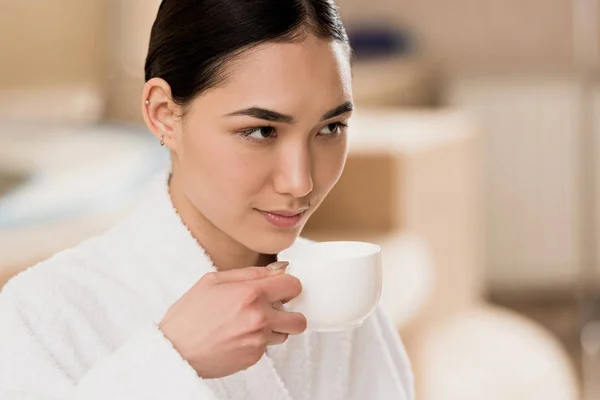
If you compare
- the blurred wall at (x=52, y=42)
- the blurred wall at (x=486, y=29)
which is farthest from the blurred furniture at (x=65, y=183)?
the blurred wall at (x=486, y=29)

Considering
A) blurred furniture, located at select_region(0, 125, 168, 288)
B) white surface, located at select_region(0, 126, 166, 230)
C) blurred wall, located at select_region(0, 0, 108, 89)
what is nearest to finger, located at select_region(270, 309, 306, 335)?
blurred furniture, located at select_region(0, 125, 168, 288)

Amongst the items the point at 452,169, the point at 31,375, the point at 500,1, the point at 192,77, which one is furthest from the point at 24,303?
the point at 500,1

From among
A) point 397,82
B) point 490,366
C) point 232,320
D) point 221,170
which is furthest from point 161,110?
point 397,82

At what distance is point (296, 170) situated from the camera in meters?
0.56

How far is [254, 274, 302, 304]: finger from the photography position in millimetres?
518

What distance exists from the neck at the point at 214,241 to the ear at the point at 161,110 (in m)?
0.08

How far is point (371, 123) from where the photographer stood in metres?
2.07

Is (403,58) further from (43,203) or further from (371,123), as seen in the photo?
(43,203)

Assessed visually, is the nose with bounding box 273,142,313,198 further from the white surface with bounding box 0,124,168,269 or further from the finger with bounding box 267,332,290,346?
the white surface with bounding box 0,124,168,269

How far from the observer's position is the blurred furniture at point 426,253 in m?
1.64

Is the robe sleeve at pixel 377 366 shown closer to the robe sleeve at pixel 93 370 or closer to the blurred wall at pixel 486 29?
the robe sleeve at pixel 93 370

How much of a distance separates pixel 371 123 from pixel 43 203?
0.87 meters

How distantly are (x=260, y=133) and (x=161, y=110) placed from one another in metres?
0.09

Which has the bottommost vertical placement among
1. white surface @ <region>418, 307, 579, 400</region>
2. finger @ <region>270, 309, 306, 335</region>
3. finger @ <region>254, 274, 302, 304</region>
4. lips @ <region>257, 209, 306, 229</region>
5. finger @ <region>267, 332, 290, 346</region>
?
white surface @ <region>418, 307, 579, 400</region>
